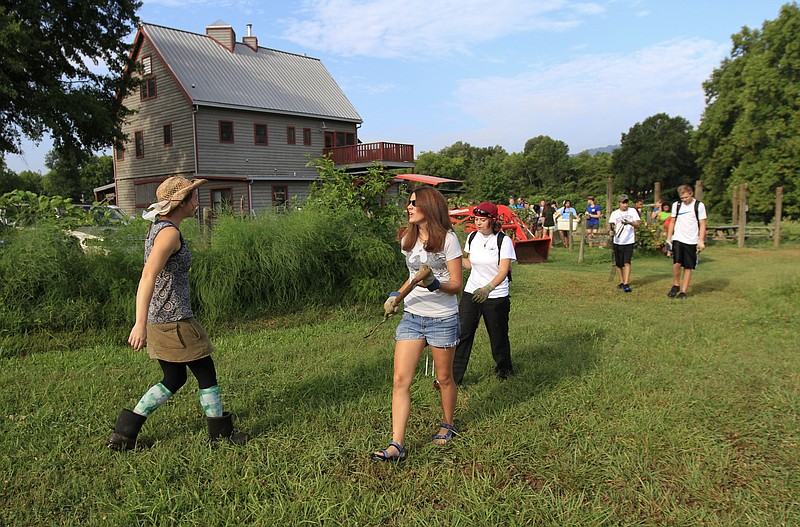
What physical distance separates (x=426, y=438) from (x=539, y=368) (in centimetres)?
185

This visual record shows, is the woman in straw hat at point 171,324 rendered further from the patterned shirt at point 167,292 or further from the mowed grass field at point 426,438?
the mowed grass field at point 426,438

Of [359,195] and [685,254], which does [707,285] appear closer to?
[685,254]

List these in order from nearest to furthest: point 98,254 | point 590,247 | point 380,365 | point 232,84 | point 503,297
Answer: point 503,297, point 380,365, point 98,254, point 590,247, point 232,84

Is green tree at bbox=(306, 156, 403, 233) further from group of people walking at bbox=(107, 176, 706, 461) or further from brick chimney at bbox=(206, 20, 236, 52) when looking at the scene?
brick chimney at bbox=(206, 20, 236, 52)

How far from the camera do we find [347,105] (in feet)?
101

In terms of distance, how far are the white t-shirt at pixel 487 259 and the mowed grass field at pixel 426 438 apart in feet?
2.80

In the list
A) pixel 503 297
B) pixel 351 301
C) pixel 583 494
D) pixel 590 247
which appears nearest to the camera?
pixel 583 494

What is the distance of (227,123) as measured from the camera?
82.8ft

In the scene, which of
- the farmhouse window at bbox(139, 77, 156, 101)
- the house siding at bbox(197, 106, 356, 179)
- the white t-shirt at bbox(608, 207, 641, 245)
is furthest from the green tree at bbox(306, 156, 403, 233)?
A: the farmhouse window at bbox(139, 77, 156, 101)

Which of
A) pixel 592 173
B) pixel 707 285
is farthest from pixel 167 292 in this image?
pixel 592 173

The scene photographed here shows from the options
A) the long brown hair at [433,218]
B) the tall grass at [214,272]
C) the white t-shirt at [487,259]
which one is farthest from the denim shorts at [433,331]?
the tall grass at [214,272]

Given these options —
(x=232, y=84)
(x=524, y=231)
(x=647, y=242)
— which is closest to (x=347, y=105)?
(x=232, y=84)

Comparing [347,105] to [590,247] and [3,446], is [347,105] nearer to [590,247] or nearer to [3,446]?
[590,247]

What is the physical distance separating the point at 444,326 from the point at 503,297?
1.51 metres
